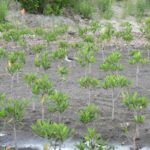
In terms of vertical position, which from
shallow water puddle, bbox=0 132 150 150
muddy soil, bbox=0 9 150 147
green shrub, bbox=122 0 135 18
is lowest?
shallow water puddle, bbox=0 132 150 150

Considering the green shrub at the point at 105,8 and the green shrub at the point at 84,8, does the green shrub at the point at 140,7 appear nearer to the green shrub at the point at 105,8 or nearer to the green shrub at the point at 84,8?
the green shrub at the point at 105,8

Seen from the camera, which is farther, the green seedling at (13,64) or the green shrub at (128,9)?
the green shrub at (128,9)

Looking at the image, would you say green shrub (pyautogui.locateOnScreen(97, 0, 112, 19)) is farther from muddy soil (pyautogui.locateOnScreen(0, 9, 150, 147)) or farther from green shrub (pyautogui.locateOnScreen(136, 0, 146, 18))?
muddy soil (pyautogui.locateOnScreen(0, 9, 150, 147))

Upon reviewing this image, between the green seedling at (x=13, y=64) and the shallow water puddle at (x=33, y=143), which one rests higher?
the green seedling at (x=13, y=64)

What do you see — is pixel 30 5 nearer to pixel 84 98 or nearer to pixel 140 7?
pixel 140 7

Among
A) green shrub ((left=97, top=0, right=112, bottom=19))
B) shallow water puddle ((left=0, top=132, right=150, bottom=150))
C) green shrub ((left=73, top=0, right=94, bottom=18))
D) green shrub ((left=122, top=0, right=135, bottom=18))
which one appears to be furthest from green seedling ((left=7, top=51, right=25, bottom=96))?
green shrub ((left=122, top=0, right=135, bottom=18))

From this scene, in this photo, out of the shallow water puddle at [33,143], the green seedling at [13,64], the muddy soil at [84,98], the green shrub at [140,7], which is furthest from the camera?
the green shrub at [140,7]

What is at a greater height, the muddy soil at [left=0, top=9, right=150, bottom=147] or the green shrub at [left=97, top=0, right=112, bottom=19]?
the green shrub at [left=97, top=0, right=112, bottom=19]

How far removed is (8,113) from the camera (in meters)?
5.18

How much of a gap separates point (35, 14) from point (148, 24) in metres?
4.66

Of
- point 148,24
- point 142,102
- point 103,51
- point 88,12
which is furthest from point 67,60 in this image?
point 88,12

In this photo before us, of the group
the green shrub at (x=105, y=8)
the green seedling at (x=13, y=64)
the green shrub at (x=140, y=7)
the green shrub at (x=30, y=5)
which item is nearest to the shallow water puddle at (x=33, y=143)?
the green seedling at (x=13, y=64)

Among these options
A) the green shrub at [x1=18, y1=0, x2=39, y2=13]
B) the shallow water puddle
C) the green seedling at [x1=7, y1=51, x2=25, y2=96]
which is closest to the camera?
the shallow water puddle

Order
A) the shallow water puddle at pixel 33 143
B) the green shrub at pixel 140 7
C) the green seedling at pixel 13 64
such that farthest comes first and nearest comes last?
the green shrub at pixel 140 7 < the green seedling at pixel 13 64 < the shallow water puddle at pixel 33 143
